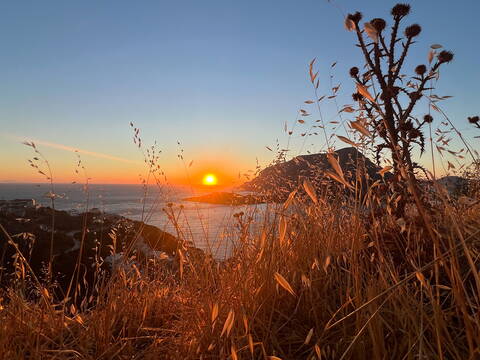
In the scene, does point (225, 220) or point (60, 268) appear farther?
point (60, 268)

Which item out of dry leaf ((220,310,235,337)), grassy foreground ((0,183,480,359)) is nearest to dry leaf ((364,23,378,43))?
grassy foreground ((0,183,480,359))

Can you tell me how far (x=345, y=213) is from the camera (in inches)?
124

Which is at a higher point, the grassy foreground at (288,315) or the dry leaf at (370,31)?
the dry leaf at (370,31)

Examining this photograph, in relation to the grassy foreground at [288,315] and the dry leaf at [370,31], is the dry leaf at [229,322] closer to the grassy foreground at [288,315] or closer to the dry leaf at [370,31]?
the grassy foreground at [288,315]

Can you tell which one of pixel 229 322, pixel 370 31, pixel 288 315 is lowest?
pixel 288 315

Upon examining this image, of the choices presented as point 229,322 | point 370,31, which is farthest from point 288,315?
point 370,31

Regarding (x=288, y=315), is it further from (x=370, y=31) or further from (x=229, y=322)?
(x=370, y=31)

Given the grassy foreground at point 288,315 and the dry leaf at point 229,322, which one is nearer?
the dry leaf at point 229,322

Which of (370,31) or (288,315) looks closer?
(370,31)

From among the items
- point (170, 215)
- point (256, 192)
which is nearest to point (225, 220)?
point (256, 192)

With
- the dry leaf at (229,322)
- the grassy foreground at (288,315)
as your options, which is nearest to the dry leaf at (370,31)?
the grassy foreground at (288,315)

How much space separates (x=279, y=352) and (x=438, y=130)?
199 centimetres

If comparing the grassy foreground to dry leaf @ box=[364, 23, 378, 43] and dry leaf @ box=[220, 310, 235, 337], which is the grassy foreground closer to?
dry leaf @ box=[220, 310, 235, 337]

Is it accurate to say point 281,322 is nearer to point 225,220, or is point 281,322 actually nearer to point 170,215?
point 170,215
